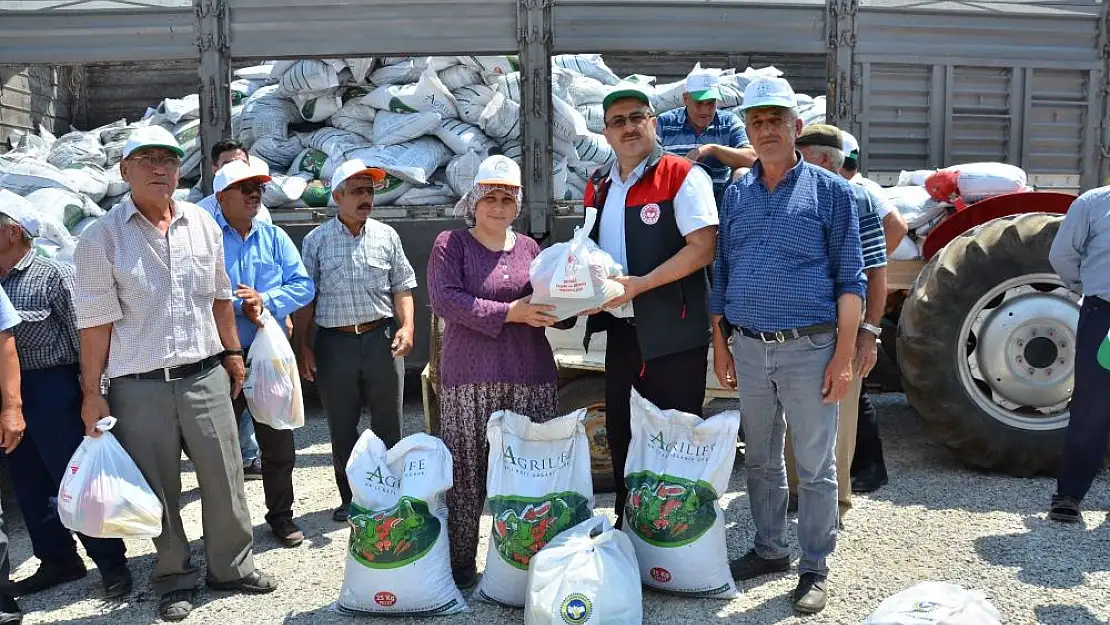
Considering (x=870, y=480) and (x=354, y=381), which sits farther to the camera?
(x=870, y=480)

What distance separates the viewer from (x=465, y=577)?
137 inches

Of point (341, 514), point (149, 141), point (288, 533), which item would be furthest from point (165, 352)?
point (341, 514)

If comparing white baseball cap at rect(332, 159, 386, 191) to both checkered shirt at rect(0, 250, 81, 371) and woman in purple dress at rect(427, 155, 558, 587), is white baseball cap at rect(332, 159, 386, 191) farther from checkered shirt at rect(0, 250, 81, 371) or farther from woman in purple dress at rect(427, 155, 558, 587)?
checkered shirt at rect(0, 250, 81, 371)

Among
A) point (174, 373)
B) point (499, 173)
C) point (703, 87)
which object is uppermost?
point (703, 87)

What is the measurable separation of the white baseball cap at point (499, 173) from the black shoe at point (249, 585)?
166cm

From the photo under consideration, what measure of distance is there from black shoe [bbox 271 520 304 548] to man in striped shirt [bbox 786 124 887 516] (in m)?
2.10

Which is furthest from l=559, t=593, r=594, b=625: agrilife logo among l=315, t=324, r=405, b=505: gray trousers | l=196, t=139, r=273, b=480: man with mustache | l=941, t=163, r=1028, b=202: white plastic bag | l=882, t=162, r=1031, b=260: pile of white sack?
l=941, t=163, r=1028, b=202: white plastic bag

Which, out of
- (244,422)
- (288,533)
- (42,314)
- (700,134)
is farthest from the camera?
(244,422)

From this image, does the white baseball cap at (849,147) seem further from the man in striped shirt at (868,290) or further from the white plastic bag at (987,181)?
the white plastic bag at (987,181)

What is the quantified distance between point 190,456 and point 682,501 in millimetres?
1744

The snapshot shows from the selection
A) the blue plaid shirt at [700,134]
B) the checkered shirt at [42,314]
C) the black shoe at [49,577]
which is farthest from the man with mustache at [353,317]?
the blue plaid shirt at [700,134]

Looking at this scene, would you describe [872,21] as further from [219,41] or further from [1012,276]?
[219,41]

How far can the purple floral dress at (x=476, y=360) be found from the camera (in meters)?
3.35

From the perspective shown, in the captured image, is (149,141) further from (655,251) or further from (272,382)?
(655,251)
